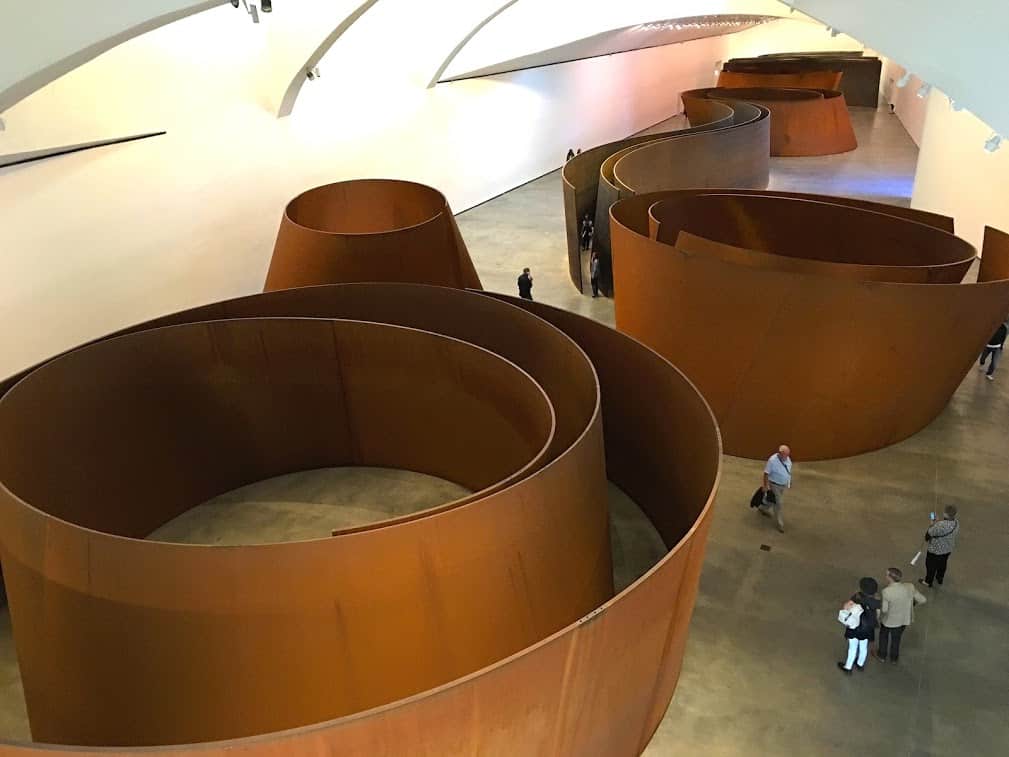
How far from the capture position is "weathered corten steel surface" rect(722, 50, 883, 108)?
94.9 feet

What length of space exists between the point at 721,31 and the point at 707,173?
17.0 metres

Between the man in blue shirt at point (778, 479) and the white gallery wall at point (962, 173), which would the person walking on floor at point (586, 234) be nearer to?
the white gallery wall at point (962, 173)

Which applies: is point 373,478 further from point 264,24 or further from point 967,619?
point 264,24

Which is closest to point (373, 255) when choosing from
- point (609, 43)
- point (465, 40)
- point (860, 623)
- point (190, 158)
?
point (190, 158)

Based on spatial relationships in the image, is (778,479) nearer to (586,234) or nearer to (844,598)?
(844,598)

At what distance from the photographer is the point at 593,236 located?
1329 centimetres

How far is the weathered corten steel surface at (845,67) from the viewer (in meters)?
28.9

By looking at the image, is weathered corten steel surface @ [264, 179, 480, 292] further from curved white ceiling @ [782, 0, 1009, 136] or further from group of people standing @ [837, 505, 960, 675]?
group of people standing @ [837, 505, 960, 675]

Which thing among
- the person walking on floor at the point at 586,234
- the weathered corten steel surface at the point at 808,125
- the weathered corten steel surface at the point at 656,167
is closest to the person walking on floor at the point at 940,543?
the weathered corten steel surface at the point at 656,167

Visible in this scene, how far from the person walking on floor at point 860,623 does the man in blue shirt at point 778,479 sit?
58.0 inches

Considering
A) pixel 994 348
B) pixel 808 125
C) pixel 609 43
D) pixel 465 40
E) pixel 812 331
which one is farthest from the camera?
pixel 808 125

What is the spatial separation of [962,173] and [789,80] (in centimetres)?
1424

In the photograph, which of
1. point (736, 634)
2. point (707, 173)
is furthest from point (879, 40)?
point (707, 173)

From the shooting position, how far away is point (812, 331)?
7.81 m
